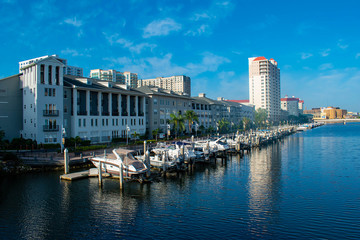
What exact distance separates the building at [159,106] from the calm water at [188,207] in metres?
45.6

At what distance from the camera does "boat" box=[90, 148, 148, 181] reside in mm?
36188

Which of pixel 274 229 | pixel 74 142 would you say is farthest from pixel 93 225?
pixel 74 142

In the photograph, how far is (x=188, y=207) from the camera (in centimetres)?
2672

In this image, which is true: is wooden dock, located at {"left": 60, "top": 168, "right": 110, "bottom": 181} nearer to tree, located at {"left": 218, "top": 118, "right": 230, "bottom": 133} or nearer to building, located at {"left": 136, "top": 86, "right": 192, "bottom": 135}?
building, located at {"left": 136, "top": 86, "right": 192, "bottom": 135}

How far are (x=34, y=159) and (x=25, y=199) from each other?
1492cm

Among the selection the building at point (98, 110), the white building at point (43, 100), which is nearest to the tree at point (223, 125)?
the building at point (98, 110)

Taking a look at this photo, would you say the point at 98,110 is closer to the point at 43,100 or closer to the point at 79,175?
the point at 43,100

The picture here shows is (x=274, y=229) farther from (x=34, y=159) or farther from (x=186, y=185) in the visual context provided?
(x=34, y=159)

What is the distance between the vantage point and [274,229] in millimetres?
21484

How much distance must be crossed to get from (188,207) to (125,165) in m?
13.2

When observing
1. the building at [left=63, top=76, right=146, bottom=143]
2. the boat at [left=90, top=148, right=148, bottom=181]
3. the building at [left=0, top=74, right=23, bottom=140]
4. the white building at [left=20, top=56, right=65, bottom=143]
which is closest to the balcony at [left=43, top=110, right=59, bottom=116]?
the white building at [left=20, top=56, right=65, bottom=143]

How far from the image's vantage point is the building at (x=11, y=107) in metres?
56.1

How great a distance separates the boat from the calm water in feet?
5.01

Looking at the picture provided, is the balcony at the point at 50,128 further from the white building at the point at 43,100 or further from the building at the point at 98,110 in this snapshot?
the building at the point at 98,110
